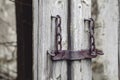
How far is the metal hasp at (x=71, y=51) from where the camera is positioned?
63.3 inches

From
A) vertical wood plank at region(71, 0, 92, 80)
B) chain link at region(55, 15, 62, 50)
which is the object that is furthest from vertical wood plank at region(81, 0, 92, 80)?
chain link at region(55, 15, 62, 50)

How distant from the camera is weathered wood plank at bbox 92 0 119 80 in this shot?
5.81ft

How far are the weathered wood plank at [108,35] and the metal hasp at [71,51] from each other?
0.35 feet

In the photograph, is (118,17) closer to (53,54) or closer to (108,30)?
(108,30)

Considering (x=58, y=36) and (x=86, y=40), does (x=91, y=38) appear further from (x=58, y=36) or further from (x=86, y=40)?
(x=58, y=36)

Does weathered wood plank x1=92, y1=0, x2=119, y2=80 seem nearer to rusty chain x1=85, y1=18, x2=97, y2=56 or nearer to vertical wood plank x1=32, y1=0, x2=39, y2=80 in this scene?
rusty chain x1=85, y1=18, x2=97, y2=56

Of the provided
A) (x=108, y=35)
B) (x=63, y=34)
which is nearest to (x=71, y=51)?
(x=63, y=34)

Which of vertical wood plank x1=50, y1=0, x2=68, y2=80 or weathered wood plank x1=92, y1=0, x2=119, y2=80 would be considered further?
weathered wood plank x1=92, y1=0, x2=119, y2=80

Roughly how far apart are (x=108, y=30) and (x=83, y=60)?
206mm

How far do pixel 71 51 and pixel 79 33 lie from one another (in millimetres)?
83

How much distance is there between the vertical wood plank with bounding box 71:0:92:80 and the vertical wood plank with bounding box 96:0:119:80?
0.12 m

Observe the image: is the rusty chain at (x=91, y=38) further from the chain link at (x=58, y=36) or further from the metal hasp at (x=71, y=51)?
the chain link at (x=58, y=36)

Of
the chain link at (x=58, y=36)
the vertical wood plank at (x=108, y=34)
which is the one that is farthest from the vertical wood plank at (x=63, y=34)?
the vertical wood plank at (x=108, y=34)

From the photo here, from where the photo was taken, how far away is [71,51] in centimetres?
163
